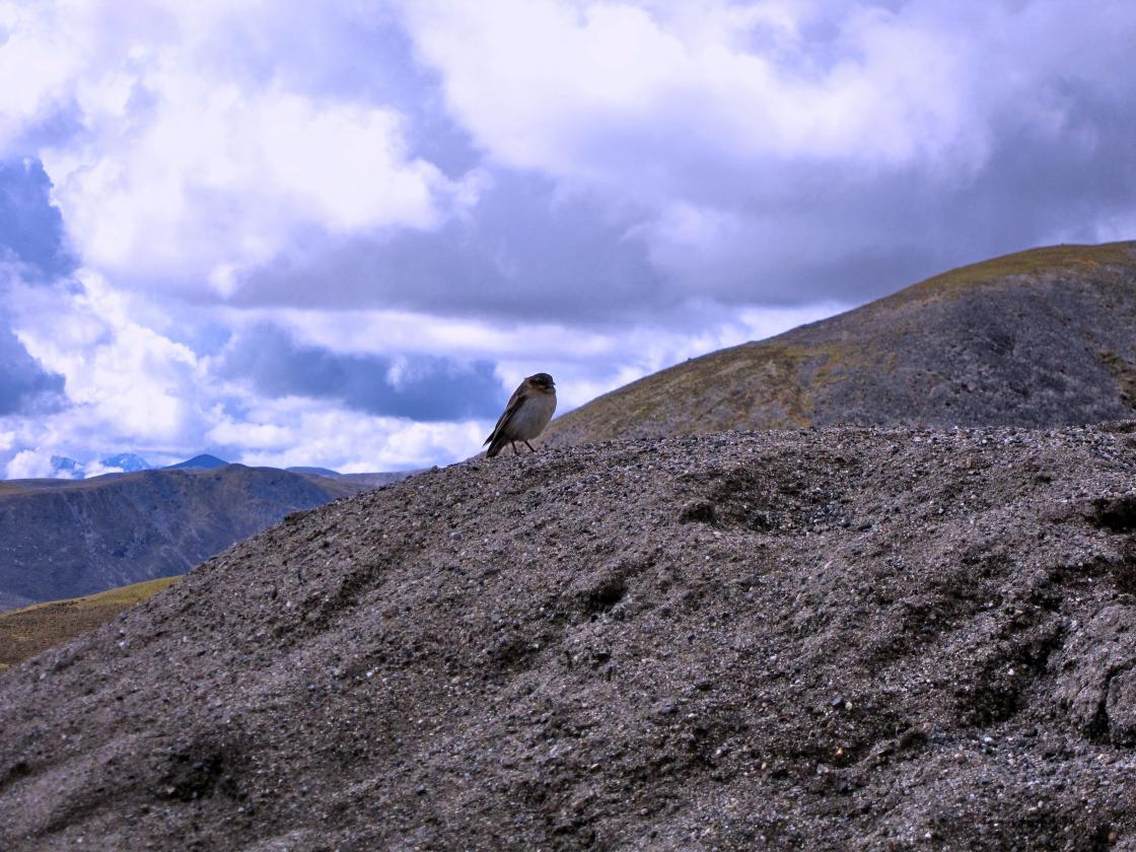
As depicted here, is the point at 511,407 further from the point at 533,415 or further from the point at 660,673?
the point at 660,673

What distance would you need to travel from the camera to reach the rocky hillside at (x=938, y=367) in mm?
62219

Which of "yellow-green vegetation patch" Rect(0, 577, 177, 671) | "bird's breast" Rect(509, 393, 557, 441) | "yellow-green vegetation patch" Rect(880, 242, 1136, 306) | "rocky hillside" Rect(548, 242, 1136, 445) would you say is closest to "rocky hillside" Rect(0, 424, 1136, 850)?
"bird's breast" Rect(509, 393, 557, 441)

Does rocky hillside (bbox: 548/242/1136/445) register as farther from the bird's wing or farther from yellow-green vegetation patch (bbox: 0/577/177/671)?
the bird's wing

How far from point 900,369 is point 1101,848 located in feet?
194

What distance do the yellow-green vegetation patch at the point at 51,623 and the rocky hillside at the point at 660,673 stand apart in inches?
637

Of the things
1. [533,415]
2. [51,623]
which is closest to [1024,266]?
[51,623]

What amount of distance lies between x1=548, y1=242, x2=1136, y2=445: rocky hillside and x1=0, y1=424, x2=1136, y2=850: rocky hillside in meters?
45.5

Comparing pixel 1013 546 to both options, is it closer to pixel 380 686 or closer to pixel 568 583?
pixel 568 583

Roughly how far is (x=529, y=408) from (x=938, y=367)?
51.7m

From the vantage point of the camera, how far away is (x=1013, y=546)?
37.9 feet

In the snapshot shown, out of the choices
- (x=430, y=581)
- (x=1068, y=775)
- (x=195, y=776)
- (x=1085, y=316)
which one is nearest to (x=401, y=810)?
(x=195, y=776)

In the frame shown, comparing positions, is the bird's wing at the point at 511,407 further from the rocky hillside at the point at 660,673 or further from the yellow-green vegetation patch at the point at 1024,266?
the yellow-green vegetation patch at the point at 1024,266

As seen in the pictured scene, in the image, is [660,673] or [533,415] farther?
[533,415]

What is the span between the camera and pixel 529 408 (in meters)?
17.9
